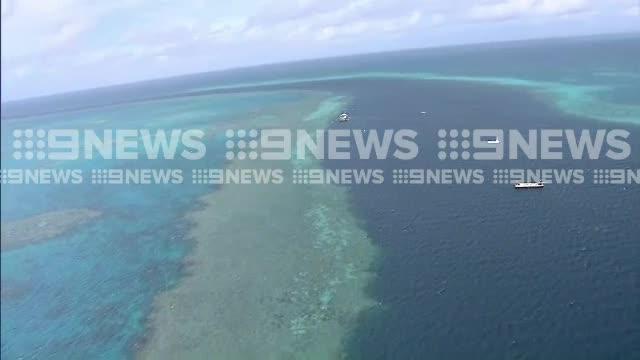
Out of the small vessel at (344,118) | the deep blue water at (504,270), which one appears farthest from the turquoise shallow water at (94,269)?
the small vessel at (344,118)

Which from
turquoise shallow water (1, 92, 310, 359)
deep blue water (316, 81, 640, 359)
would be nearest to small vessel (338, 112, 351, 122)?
turquoise shallow water (1, 92, 310, 359)

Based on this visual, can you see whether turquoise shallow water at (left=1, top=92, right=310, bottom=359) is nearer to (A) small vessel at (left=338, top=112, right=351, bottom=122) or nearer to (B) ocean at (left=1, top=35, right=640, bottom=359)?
(B) ocean at (left=1, top=35, right=640, bottom=359)

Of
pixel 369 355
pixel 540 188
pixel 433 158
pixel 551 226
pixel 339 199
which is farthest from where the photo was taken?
pixel 433 158

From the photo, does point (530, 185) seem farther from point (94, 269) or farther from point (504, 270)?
point (94, 269)

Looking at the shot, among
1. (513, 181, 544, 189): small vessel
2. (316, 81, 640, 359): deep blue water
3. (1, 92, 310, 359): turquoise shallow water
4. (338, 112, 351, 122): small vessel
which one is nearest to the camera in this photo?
(316, 81, 640, 359): deep blue water

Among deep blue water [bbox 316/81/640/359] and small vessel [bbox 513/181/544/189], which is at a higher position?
small vessel [bbox 513/181/544/189]

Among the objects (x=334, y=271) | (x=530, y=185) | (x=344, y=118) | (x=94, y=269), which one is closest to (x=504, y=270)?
(x=334, y=271)

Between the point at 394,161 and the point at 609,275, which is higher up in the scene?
the point at 394,161

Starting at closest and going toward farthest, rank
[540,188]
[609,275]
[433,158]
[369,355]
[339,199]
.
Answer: [369,355] < [609,275] < [540,188] < [339,199] < [433,158]

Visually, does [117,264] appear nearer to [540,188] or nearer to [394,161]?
[394,161]

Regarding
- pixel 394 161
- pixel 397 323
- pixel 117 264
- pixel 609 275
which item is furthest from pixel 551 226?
pixel 117 264

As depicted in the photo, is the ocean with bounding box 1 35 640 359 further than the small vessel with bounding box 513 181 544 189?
No
